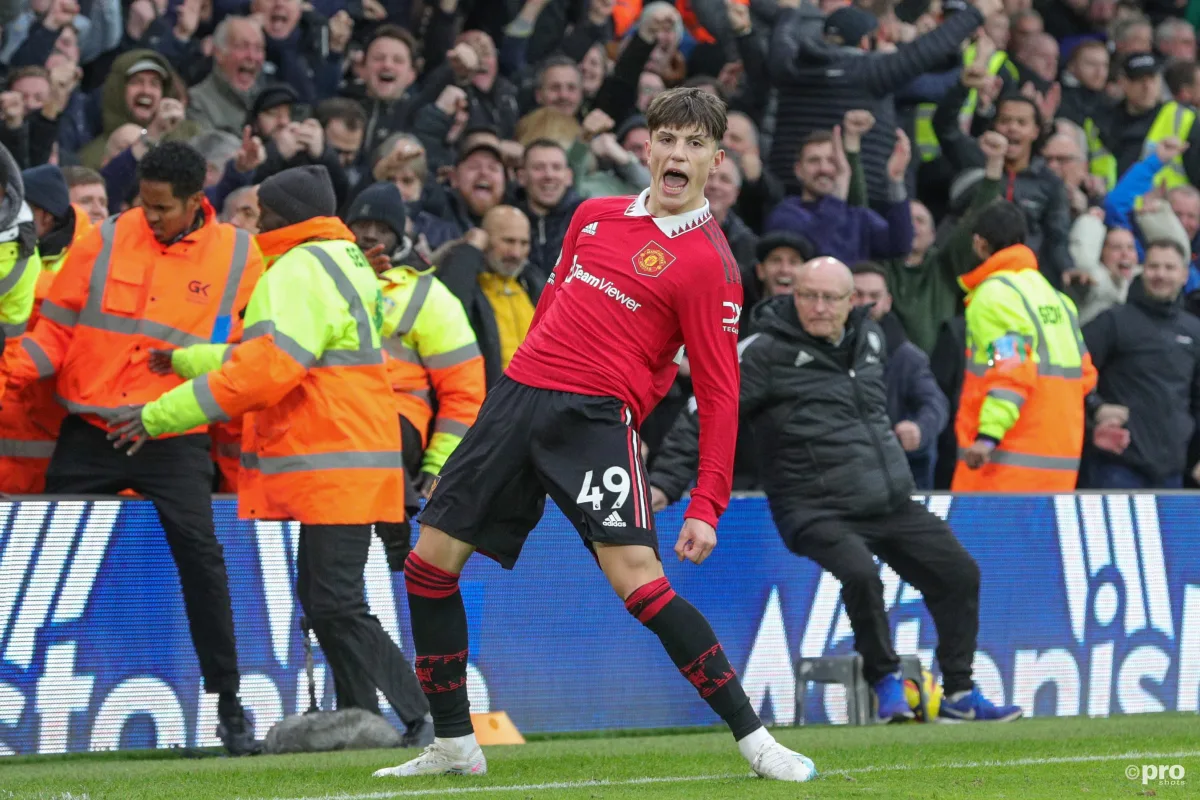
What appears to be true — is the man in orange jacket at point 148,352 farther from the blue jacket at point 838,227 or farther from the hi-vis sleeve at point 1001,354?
the blue jacket at point 838,227

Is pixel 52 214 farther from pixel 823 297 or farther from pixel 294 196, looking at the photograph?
pixel 823 297

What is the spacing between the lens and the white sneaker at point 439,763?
6.62 m

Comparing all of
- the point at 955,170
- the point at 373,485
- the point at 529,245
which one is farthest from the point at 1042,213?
the point at 373,485

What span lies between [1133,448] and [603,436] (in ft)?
22.7

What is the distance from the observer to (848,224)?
12.8 meters

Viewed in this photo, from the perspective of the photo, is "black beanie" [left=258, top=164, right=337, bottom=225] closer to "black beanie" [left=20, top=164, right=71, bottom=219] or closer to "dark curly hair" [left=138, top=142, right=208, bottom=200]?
"dark curly hair" [left=138, top=142, right=208, bottom=200]

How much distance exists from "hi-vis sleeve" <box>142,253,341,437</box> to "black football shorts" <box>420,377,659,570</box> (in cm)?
162

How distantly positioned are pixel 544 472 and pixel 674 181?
102 cm

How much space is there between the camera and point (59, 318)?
27.7 ft

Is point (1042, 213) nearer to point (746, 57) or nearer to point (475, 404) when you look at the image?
point (746, 57)

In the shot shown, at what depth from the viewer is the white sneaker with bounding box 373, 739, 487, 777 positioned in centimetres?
662

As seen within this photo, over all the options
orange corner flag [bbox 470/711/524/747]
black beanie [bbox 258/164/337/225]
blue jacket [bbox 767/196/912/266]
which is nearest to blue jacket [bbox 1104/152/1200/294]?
blue jacket [bbox 767/196/912/266]

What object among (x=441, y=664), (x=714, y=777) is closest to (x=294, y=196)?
(x=441, y=664)

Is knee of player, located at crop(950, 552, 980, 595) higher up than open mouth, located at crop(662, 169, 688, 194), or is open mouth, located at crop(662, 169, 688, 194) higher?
open mouth, located at crop(662, 169, 688, 194)
